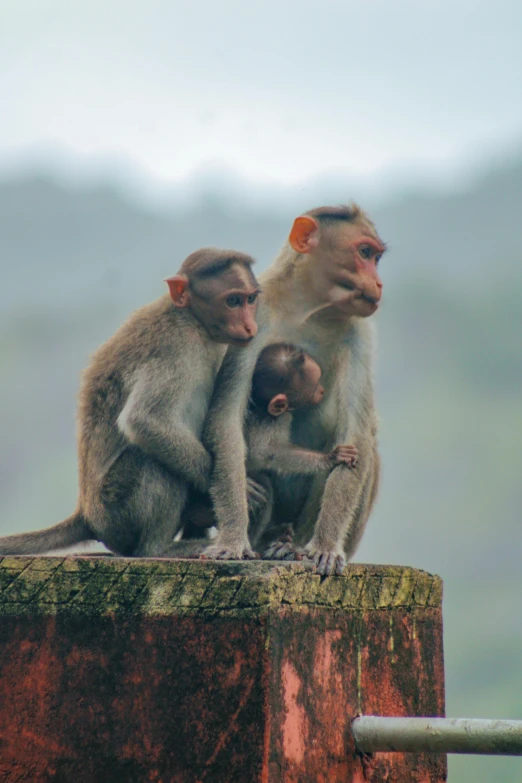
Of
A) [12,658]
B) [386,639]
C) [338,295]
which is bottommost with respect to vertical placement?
[12,658]

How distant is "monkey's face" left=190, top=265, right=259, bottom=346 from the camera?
4.47 metres

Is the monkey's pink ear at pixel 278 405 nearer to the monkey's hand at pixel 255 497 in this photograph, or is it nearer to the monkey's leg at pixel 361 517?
the monkey's hand at pixel 255 497

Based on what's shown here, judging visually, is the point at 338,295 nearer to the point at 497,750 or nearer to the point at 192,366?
the point at 192,366

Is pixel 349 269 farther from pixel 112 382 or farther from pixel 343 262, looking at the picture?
pixel 112 382

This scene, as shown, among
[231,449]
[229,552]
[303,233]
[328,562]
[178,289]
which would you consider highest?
[303,233]

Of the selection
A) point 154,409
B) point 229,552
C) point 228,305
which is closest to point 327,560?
point 229,552

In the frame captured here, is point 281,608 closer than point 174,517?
Yes

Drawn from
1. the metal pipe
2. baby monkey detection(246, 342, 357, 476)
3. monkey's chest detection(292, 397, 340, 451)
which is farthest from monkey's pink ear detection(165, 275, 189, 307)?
the metal pipe

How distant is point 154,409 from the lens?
14.3ft

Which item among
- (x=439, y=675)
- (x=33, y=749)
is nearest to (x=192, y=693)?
(x=33, y=749)

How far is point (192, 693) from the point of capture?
2912 mm

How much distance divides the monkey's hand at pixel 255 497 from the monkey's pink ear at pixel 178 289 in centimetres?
90

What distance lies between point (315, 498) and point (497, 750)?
194 centimetres

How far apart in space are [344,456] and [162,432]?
848 mm
